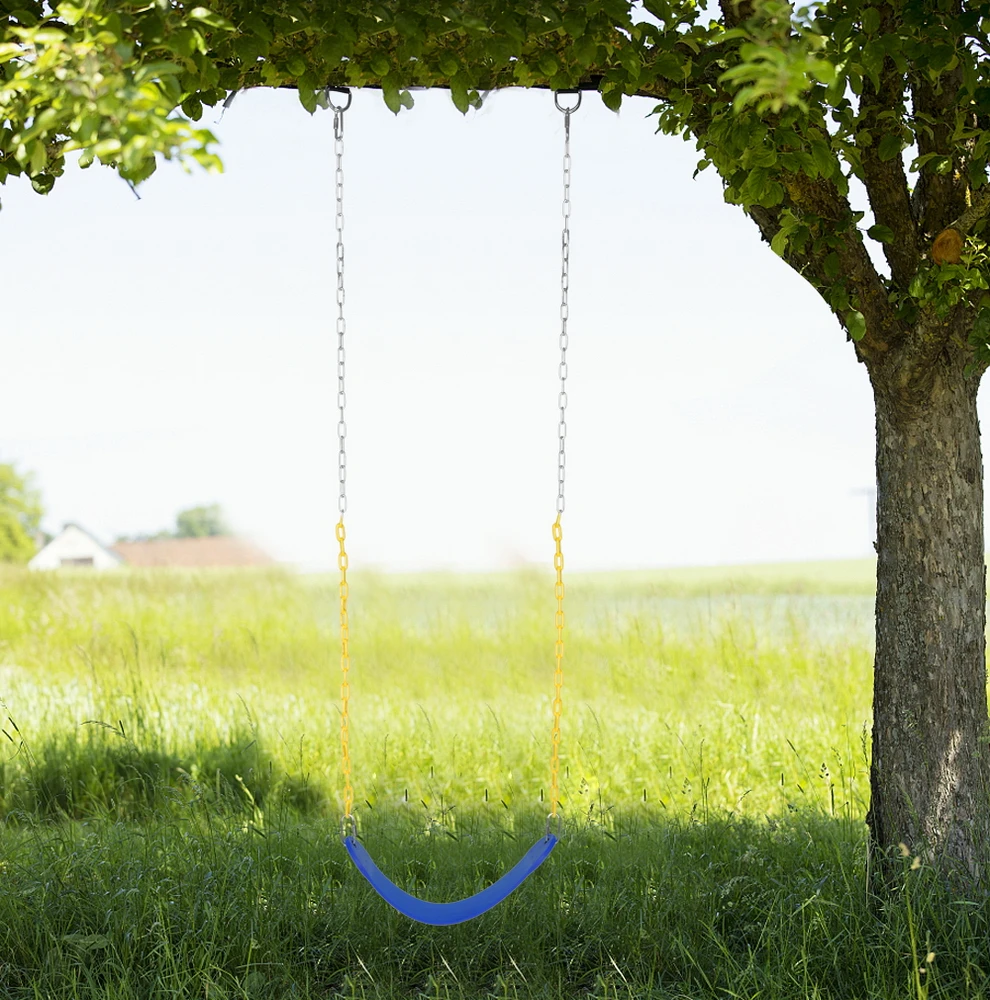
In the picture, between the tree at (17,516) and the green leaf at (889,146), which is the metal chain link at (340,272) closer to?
the green leaf at (889,146)

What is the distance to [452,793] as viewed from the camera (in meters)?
4.75

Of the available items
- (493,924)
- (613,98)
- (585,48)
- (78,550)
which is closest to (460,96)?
(585,48)

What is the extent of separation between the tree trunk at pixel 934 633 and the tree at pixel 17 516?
1041cm

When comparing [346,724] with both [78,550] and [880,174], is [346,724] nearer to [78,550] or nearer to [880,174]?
[880,174]

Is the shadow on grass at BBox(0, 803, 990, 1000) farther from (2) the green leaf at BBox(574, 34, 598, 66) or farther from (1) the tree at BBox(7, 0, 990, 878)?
(2) the green leaf at BBox(574, 34, 598, 66)

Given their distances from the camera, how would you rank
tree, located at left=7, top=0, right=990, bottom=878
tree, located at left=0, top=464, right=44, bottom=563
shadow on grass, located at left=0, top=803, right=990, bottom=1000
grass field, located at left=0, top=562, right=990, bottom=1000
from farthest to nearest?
1. tree, located at left=0, top=464, right=44, bottom=563
2. grass field, located at left=0, top=562, right=990, bottom=1000
3. shadow on grass, located at left=0, top=803, right=990, bottom=1000
4. tree, located at left=7, top=0, right=990, bottom=878

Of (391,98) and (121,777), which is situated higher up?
(391,98)

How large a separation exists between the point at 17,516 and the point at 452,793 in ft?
28.5

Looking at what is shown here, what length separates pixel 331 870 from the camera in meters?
3.43

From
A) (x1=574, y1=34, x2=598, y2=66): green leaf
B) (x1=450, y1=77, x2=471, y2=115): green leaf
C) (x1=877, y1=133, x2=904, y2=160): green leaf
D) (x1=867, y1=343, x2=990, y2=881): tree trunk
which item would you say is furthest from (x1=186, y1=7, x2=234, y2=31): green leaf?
(x1=867, y1=343, x2=990, y2=881): tree trunk

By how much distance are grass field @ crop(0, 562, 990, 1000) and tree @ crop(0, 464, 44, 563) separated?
317 cm

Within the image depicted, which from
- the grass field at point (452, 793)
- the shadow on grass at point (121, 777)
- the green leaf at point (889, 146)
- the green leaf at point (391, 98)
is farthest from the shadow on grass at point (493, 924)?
the green leaf at point (391, 98)

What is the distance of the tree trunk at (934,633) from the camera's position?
117 inches

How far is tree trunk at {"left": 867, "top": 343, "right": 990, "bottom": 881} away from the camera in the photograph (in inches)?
117
